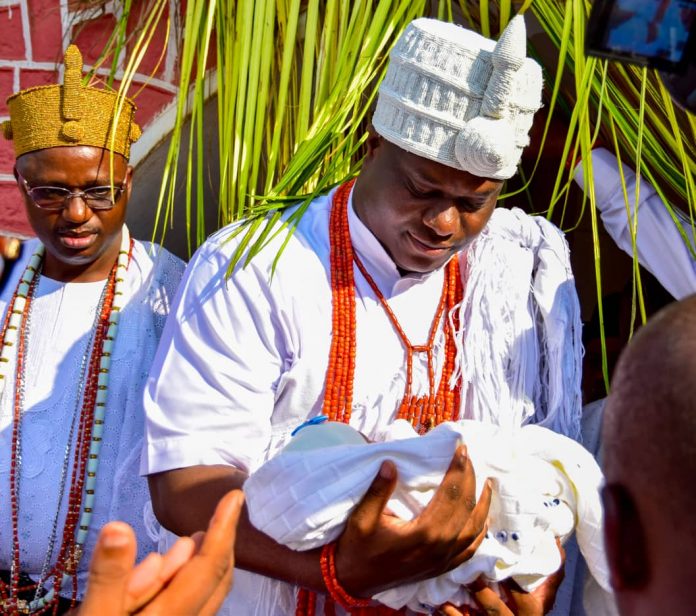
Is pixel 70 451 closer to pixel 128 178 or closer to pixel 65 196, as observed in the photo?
pixel 65 196

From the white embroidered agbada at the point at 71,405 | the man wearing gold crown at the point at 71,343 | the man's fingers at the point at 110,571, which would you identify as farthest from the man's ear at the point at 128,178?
the man's fingers at the point at 110,571

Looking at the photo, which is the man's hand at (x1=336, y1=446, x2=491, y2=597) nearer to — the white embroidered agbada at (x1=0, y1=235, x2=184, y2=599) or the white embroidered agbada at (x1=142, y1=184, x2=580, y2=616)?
the white embroidered agbada at (x1=142, y1=184, x2=580, y2=616)

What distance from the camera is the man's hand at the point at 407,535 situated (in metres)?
1.80

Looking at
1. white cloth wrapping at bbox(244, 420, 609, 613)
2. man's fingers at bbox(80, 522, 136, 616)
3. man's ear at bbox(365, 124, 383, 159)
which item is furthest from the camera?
man's ear at bbox(365, 124, 383, 159)

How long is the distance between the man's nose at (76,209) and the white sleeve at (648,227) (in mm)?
1380

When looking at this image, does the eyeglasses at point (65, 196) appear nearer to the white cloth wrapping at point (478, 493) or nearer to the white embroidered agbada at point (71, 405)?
the white embroidered agbada at point (71, 405)

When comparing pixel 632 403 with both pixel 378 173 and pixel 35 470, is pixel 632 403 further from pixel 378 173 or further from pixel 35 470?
pixel 35 470

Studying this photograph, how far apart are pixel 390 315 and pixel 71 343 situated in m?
0.95

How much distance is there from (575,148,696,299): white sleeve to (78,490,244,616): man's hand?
1858 mm

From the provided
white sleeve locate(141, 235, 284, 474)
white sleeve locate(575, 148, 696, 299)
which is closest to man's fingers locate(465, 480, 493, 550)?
white sleeve locate(141, 235, 284, 474)

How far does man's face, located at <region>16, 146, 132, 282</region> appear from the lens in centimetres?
272

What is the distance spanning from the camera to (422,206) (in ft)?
7.57

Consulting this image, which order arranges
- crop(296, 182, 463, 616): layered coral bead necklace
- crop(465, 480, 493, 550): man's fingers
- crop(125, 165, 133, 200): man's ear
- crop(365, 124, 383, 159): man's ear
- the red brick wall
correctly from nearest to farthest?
crop(465, 480, 493, 550): man's fingers < crop(296, 182, 463, 616): layered coral bead necklace < crop(365, 124, 383, 159): man's ear < crop(125, 165, 133, 200): man's ear < the red brick wall

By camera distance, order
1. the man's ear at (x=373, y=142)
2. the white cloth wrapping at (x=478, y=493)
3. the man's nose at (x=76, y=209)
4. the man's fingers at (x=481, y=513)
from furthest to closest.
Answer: the man's nose at (x=76, y=209)
the man's ear at (x=373, y=142)
the man's fingers at (x=481, y=513)
the white cloth wrapping at (x=478, y=493)
